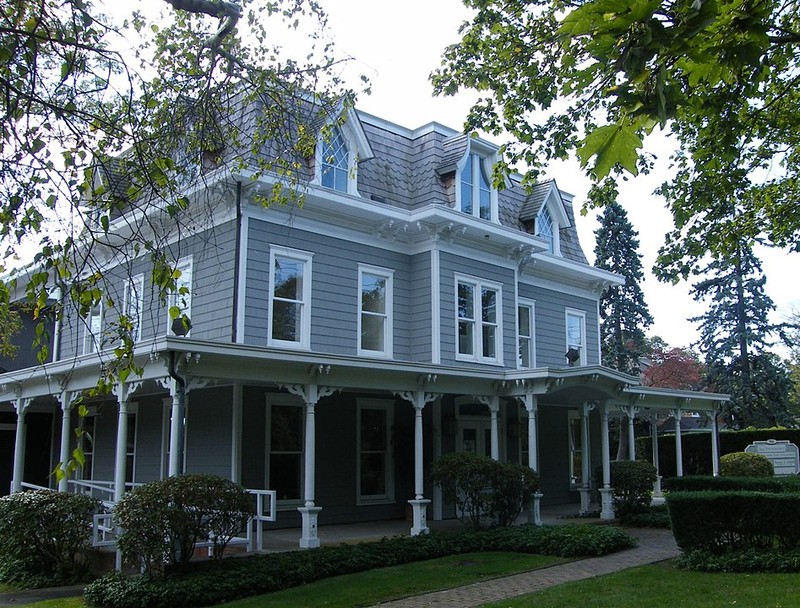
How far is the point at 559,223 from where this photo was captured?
21.5 m

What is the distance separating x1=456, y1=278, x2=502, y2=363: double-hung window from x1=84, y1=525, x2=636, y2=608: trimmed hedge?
14.8ft

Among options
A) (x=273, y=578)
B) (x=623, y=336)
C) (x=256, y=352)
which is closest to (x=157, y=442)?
(x=256, y=352)

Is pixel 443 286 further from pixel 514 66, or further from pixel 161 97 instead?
pixel 161 97

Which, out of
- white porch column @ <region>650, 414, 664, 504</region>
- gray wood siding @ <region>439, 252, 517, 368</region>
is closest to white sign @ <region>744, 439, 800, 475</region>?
white porch column @ <region>650, 414, 664, 504</region>

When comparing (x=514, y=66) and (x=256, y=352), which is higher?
(x=514, y=66)

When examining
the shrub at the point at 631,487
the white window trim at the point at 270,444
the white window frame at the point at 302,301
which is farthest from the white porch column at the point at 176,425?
the shrub at the point at 631,487

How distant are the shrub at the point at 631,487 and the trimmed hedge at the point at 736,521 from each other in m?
6.12

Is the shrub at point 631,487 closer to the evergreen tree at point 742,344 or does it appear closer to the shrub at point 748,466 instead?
the shrub at point 748,466

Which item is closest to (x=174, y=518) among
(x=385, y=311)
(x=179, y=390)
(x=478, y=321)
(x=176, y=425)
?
(x=176, y=425)

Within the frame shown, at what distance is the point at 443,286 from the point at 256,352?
20.0 feet

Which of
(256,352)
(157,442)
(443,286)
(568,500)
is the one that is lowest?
(568,500)

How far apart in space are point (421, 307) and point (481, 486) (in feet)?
14.4

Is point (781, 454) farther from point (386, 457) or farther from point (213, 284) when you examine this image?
point (213, 284)

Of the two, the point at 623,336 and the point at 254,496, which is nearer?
the point at 254,496
